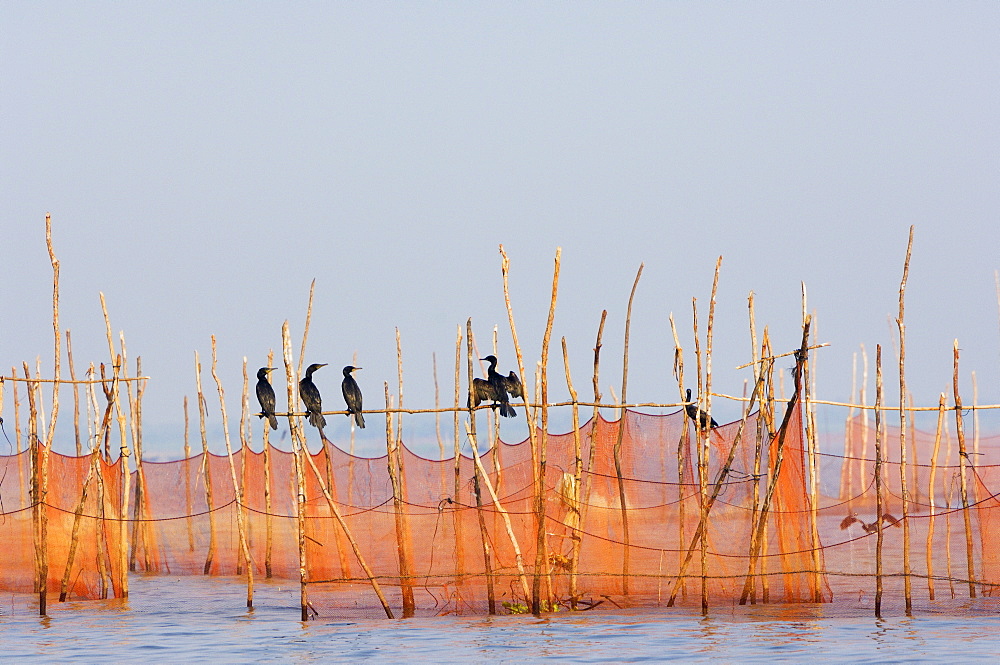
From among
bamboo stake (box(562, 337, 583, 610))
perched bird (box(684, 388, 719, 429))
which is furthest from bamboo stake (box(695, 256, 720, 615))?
bamboo stake (box(562, 337, 583, 610))

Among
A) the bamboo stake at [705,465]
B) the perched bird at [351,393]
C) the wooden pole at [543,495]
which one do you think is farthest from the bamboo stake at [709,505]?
the perched bird at [351,393]

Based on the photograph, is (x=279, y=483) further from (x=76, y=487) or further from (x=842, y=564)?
(x=842, y=564)

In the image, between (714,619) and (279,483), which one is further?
(279,483)

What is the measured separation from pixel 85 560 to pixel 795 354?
24.0ft

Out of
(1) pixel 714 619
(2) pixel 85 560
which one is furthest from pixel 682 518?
(2) pixel 85 560

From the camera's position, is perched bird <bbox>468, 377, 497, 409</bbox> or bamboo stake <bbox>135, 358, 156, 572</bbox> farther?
bamboo stake <bbox>135, 358, 156, 572</bbox>

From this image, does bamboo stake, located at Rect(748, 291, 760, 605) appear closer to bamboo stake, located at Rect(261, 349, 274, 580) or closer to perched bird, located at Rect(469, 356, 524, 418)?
perched bird, located at Rect(469, 356, 524, 418)

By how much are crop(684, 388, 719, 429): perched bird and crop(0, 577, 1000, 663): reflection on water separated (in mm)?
1656

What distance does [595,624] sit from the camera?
11.0m

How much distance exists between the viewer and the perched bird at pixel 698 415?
36.1 feet

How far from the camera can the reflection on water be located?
32.4 feet

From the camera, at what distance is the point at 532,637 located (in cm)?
1049

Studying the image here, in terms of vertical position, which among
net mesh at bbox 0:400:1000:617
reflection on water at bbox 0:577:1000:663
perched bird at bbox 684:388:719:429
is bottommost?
reflection on water at bbox 0:577:1000:663

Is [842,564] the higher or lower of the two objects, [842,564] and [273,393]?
the lower
